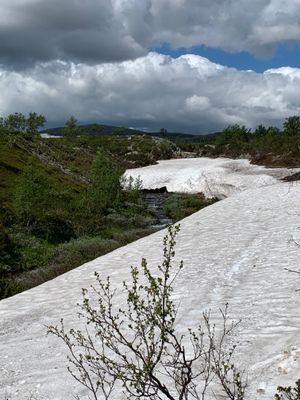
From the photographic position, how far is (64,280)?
15.9 metres

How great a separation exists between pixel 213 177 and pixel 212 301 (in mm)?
44814

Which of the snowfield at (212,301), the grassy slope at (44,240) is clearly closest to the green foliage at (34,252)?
the grassy slope at (44,240)

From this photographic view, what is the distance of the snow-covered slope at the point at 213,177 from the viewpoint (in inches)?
1928

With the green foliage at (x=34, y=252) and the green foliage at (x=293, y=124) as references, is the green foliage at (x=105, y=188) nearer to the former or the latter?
the green foliage at (x=34, y=252)

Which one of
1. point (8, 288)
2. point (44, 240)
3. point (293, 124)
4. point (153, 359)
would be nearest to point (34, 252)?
point (44, 240)

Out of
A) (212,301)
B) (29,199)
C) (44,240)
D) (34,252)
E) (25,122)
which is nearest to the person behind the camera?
(212,301)

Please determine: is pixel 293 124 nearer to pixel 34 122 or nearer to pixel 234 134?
pixel 234 134

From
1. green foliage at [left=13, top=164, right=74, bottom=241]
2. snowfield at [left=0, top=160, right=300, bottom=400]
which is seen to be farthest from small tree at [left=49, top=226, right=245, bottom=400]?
green foliage at [left=13, top=164, right=74, bottom=241]

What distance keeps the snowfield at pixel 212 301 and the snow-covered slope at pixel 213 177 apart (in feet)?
84.5

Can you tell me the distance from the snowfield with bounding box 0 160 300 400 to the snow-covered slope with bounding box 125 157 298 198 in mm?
25753

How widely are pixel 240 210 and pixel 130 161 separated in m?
63.1

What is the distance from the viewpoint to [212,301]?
36.8 feet

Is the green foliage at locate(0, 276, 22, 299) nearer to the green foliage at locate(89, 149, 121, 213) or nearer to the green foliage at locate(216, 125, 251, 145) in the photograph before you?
the green foliage at locate(89, 149, 121, 213)

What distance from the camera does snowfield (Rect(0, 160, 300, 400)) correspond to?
7.45 metres
